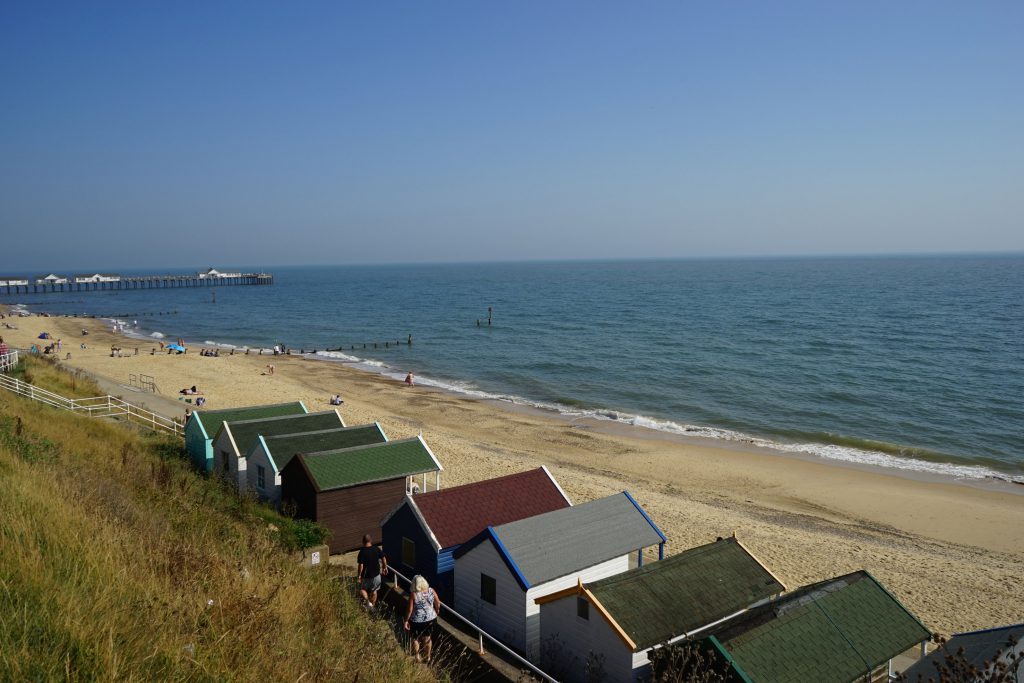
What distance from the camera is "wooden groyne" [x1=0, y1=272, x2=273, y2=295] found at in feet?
473

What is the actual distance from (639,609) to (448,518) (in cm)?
521

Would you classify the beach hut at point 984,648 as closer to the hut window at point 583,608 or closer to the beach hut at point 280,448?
the hut window at point 583,608

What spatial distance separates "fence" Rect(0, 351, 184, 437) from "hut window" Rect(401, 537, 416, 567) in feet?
50.4

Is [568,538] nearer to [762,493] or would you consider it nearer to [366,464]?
[366,464]

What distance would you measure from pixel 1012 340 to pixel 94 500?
242 feet

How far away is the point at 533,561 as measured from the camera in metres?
13.6

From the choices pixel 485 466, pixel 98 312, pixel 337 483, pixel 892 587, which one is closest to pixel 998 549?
pixel 892 587

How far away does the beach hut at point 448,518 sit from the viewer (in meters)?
15.1

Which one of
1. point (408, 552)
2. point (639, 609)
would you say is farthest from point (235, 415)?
point (639, 609)

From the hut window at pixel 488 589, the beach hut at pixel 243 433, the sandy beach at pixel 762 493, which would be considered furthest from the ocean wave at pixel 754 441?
the hut window at pixel 488 589

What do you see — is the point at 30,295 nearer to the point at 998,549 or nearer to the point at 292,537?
the point at 292,537

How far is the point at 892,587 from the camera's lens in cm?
1861

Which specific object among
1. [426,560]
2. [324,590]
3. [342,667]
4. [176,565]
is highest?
[176,565]

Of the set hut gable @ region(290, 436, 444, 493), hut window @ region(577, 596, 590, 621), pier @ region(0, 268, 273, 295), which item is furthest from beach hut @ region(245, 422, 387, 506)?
pier @ region(0, 268, 273, 295)
